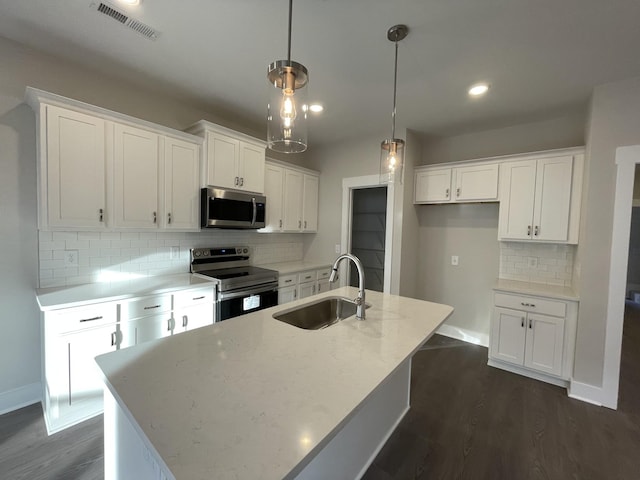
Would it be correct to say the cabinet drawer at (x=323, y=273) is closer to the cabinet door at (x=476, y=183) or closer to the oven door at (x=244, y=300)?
the oven door at (x=244, y=300)

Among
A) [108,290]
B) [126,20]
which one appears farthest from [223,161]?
[108,290]

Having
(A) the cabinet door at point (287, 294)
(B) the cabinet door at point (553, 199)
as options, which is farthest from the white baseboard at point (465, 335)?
(A) the cabinet door at point (287, 294)

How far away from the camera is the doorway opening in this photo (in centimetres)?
453

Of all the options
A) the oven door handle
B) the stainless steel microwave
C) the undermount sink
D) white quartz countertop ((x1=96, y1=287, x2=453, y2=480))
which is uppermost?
the stainless steel microwave

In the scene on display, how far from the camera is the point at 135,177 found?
242 centimetres

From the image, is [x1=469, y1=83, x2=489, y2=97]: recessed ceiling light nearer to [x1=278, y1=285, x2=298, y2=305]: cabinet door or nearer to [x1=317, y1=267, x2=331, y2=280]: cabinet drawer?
[x1=317, y1=267, x2=331, y2=280]: cabinet drawer

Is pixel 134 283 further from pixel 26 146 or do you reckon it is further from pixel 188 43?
pixel 188 43

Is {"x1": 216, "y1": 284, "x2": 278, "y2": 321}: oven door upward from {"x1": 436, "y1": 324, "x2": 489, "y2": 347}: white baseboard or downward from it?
upward

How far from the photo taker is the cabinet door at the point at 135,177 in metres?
2.32

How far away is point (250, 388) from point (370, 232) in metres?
3.91

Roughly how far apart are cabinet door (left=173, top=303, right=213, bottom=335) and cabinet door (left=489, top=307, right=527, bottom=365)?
2900 mm

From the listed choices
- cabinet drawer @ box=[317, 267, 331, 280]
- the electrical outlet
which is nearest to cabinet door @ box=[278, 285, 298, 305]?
cabinet drawer @ box=[317, 267, 331, 280]

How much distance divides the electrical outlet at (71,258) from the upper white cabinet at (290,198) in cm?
184

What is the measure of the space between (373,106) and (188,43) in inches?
69.2
